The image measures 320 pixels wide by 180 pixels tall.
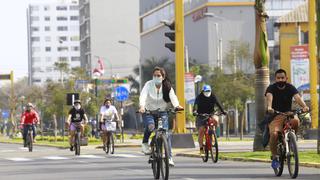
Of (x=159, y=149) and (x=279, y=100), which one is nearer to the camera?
(x=159, y=149)

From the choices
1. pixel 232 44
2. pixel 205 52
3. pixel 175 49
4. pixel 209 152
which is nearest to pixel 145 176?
pixel 209 152

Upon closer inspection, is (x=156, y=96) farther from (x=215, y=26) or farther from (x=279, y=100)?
(x=215, y=26)

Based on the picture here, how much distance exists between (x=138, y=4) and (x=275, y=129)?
125297 millimetres

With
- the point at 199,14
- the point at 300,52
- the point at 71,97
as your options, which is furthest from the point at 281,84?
the point at 199,14

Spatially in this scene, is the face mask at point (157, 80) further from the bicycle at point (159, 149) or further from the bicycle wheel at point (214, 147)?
the bicycle wheel at point (214, 147)

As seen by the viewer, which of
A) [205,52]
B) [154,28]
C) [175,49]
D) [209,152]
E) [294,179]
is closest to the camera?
[294,179]

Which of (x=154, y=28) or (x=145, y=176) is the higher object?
(x=154, y=28)

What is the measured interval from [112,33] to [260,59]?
11805 centimetres

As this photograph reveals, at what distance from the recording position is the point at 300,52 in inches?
1591

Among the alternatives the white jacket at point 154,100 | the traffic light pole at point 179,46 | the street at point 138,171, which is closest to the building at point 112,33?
the traffic light pole at point 179,46

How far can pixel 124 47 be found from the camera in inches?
5571

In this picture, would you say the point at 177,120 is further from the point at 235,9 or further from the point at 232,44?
the point at 235,9

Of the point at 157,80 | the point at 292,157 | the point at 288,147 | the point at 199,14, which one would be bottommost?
the point at 292,157

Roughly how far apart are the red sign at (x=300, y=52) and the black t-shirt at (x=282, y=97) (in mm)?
24461
